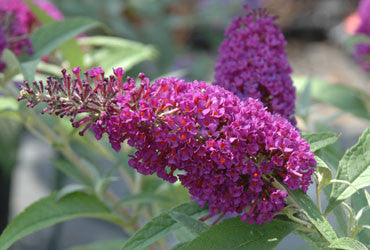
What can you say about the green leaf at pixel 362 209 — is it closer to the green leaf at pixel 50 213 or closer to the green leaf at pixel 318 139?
the green leaf at pixel 318 139

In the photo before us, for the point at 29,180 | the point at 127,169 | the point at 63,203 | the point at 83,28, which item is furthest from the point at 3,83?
the point at 29,180

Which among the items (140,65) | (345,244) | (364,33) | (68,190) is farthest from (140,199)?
(140,65)

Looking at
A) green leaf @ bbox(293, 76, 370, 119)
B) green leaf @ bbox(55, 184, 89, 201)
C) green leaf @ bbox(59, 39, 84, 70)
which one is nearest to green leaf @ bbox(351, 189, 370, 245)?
green leaf @ bbox(55, 184, 89, 201)

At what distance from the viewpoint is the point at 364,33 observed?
5.83 ft

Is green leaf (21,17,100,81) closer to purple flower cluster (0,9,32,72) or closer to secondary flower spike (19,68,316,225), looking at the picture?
purple flower cluster (0,9,32,72)

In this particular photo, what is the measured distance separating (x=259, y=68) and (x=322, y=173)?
0.78 feet

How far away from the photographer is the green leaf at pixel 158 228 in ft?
2.96

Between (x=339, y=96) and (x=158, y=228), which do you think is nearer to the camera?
(x=158, y=228)

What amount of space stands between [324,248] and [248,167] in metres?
0.22

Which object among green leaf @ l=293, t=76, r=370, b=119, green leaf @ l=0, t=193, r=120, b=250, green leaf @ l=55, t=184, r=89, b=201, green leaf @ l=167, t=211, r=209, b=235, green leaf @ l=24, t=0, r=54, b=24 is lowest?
green leaf @ l=167, t=211, r=209, b=235

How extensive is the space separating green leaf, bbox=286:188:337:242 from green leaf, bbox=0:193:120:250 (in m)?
0.60

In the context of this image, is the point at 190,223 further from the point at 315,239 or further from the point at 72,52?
the point at 72,52

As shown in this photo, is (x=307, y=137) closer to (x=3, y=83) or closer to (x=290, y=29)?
(x=3, y=83)

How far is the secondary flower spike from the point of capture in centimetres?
81
